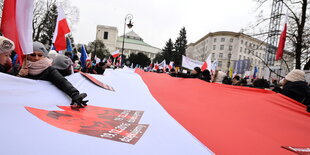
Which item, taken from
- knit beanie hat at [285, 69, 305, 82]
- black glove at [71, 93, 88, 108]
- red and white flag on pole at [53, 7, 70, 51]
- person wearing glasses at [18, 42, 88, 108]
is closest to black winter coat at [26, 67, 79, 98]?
person wearing glasses at [18, 42, 88, 108]

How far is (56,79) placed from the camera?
235cm

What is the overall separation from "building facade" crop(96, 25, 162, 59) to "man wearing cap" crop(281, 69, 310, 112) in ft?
311

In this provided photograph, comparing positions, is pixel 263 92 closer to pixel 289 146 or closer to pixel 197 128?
pixel 289 146

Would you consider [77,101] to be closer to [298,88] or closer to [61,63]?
[61,63]

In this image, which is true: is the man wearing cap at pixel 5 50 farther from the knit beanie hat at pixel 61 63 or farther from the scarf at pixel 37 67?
the knit beanie hat at pixel 61 63

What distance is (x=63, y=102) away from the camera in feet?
6.97

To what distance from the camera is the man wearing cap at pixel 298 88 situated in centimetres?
352

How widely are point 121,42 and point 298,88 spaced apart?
116868 mm

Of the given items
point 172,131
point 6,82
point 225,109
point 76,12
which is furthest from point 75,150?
point 76,12

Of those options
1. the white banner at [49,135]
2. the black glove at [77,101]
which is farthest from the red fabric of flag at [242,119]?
the black glove at [77,101]

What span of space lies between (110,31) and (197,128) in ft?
347

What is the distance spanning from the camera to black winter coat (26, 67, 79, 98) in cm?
226

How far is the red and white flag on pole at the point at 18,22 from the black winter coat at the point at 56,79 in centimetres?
29

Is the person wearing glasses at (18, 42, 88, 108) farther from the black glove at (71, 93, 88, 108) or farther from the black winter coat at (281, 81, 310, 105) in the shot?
the black winter coat at (281, 81, 310, 105)
